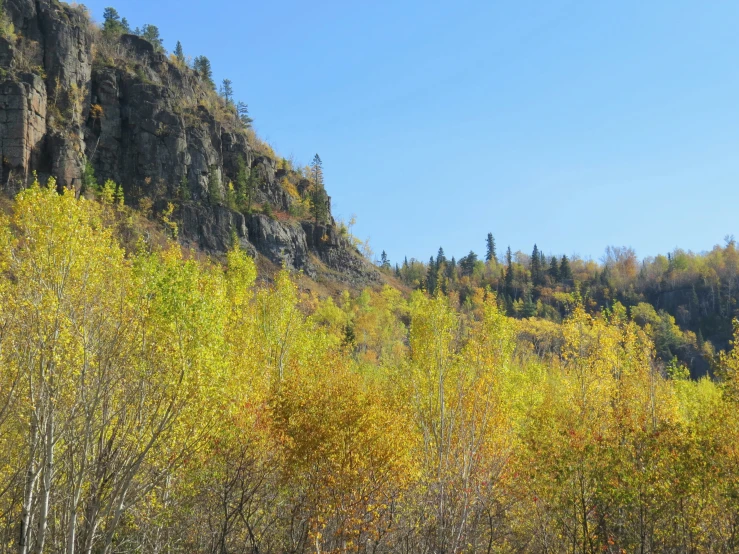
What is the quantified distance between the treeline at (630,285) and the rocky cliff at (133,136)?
44.7 metres

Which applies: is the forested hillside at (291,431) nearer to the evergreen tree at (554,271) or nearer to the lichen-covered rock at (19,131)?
the lichen-covered rock at (19,131)

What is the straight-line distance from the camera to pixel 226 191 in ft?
259

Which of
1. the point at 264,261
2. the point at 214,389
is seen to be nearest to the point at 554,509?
the point at 214,389

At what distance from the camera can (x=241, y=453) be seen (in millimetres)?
15352

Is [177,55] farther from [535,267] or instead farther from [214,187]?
[535,267]

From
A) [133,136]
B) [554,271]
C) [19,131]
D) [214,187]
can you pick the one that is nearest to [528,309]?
[554,271]

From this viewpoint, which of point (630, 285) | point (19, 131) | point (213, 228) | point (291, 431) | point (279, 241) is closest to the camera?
point (291, 431)

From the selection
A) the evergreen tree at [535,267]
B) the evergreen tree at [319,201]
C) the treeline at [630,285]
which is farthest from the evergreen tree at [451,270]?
the evergreen tree at [319,201]

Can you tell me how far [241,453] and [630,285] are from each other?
14128 cm

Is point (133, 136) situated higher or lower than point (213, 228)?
higher

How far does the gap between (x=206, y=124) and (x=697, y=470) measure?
83.7 metres

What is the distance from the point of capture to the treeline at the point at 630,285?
379 feet

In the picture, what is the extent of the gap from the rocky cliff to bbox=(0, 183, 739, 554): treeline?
5366 centimetres

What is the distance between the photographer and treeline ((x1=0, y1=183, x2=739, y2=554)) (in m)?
11.4
